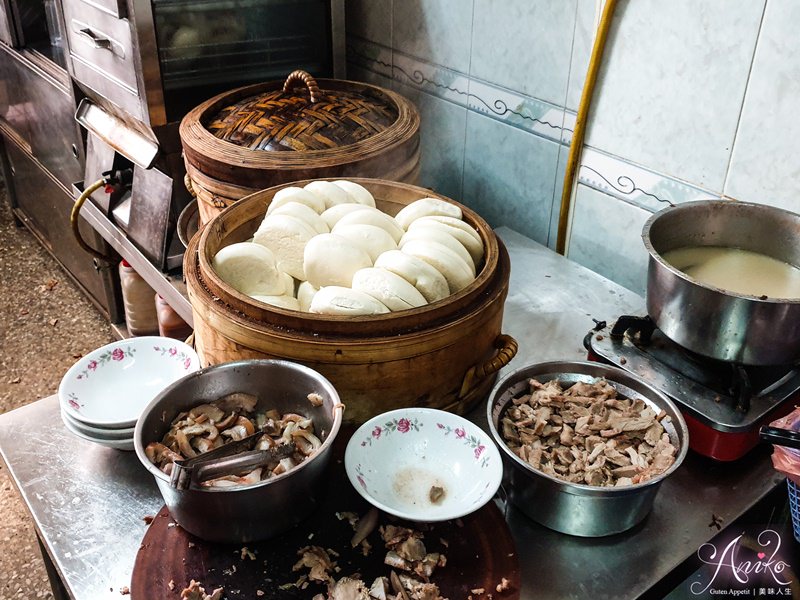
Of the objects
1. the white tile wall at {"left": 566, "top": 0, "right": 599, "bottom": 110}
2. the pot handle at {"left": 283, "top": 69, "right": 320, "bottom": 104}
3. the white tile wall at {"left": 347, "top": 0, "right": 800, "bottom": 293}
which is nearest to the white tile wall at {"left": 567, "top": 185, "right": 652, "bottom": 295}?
the white tile wall at {"left": 347, "top": 0, "right": 800, "bottom": 293}

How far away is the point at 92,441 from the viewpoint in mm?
1528

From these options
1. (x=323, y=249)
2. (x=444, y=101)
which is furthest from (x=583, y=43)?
(x=323, y=249)

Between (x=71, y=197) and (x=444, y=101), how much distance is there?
1.98 meters

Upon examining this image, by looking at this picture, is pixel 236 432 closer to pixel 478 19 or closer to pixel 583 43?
pixel 583 43

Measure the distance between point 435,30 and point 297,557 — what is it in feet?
6.29

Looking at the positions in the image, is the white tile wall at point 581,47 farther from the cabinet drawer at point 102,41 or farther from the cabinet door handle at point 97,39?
the cabinet door handle at point 97,39

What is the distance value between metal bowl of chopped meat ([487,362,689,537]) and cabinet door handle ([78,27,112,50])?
6.22ft

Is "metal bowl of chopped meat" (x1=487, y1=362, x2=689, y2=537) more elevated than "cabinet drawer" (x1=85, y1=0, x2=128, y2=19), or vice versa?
"cabinet drawer" (x1=85, y1=0, x2=128, y2=19)

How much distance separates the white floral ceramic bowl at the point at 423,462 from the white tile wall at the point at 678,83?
104cm

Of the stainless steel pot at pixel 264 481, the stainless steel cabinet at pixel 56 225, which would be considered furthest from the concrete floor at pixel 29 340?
the stainless steel pot at pixel 264 481

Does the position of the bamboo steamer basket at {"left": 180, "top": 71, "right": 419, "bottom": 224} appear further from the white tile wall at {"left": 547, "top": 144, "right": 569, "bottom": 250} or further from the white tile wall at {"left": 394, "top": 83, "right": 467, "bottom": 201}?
the white tile wall at {"left": 547, "top": 144, "right": 569, "bottom": 250}

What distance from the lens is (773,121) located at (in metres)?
1.71

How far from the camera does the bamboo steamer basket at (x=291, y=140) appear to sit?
199 centimetres

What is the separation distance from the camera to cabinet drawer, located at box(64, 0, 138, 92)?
2.37m
